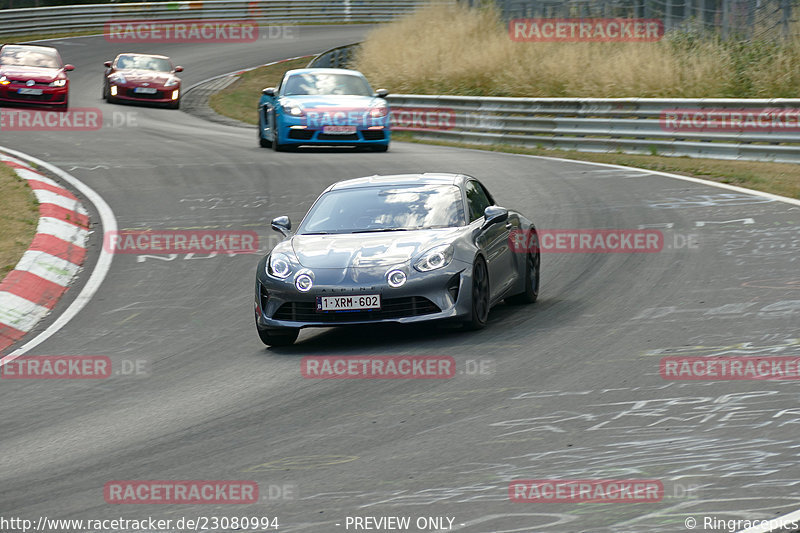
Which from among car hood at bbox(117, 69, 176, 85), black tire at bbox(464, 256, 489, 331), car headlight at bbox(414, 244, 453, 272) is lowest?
car hood at bbox(117, 69, 176, 85)

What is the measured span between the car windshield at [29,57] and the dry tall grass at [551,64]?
8.92 metres

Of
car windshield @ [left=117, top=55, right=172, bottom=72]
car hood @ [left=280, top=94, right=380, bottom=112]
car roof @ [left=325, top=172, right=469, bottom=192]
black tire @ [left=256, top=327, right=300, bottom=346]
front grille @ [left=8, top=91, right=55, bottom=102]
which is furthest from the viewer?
car windshield @ [left=117, top=55, right=172, bottom=72]

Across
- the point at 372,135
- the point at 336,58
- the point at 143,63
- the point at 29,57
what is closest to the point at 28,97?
the point at 29,57

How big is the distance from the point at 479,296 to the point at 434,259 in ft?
1.61

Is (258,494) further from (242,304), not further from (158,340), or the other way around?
(242,304)

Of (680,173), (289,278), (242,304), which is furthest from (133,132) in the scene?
(289,278)

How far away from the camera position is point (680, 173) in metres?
18.7

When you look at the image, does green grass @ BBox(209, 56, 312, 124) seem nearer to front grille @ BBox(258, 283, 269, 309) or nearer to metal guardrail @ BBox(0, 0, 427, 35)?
metal guardrail @ BBox(0, 0, 427, 35)

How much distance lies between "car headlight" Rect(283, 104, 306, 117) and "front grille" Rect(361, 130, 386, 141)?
1166 mm

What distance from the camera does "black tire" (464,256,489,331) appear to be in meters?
9.50

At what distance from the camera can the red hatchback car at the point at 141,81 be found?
3244 centimetres

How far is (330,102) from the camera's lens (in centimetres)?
2253

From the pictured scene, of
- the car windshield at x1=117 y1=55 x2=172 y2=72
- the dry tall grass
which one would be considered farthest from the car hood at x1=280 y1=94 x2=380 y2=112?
the car windshield at x1=117 y1=55 x2=172 y2=72

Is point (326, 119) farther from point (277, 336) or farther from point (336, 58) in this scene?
point (336, 58)
